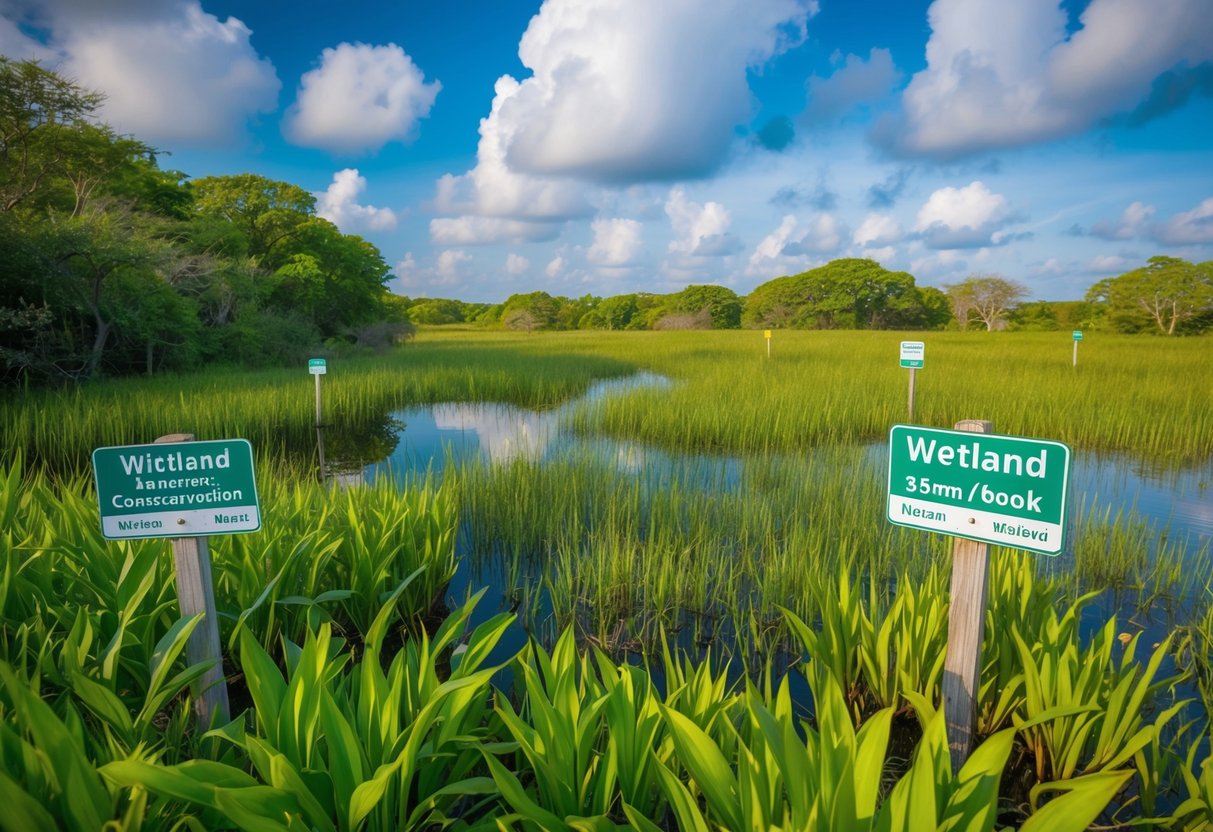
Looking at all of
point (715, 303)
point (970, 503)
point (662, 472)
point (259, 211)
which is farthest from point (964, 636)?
point (715, 303)

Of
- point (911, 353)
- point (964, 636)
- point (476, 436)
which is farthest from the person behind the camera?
point (476, 436)

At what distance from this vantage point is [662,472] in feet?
20.5

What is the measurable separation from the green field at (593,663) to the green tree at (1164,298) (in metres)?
40.7

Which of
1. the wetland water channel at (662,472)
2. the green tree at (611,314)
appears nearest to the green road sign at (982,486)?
the wetland water channel at (662,472)

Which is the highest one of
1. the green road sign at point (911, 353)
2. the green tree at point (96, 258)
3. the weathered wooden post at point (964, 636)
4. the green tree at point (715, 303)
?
the green tree at point (715, 303)

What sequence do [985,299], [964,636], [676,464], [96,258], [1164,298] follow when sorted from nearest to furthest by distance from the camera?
[964,636]
[676,464]
[96,258]
[1164,298]
[985,299]

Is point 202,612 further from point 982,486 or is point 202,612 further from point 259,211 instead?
point 259,211

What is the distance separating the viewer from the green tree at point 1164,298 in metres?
36.3

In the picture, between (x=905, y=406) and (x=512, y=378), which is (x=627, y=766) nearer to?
(x=905, y=406)

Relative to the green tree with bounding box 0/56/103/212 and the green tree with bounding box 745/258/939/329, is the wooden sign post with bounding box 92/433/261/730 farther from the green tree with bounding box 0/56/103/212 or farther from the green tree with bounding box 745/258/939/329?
the green tree with bounding box 745/258/939/329

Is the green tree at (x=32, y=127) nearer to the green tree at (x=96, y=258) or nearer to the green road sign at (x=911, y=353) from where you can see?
the green tree at (x=96, y=258)

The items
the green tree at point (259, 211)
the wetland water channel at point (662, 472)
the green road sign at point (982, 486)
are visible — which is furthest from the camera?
the green tree at point (259, 211)

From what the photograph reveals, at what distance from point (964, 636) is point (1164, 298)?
49745 mm

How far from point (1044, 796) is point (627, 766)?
1.47 meters
